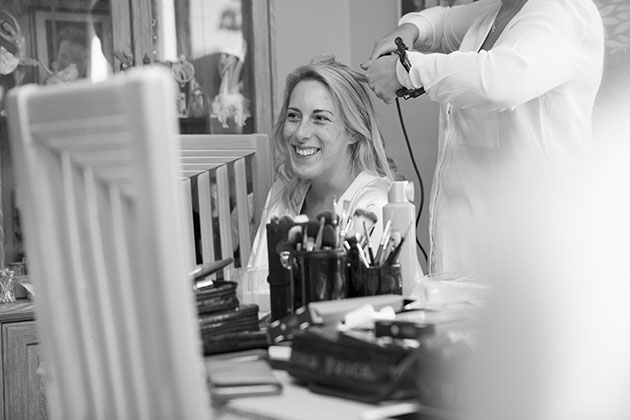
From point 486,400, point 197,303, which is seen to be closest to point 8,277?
point 197,303

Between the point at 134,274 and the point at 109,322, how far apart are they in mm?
84

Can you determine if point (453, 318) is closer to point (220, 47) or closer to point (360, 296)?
point (360, 296)

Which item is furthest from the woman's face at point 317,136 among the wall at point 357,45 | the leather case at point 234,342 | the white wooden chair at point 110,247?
the white wooden chair at point 110,247

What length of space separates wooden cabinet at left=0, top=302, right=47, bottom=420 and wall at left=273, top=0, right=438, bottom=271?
117 centimetres

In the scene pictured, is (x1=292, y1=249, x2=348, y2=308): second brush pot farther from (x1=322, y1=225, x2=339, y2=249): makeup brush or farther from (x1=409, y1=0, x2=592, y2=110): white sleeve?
(x1=409, y1=0, x2=592, y2=110): white sleeve

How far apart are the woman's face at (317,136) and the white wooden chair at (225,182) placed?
0.19m

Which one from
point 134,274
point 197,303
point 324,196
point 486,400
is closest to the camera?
point 486,400

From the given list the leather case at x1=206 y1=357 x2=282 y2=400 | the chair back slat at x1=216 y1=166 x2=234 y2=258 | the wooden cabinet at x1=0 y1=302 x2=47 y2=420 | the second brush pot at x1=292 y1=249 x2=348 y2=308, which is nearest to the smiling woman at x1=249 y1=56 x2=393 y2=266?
the chair back slat at x1=216 y1=166 x2=234 y2=258

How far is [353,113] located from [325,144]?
0.11 m

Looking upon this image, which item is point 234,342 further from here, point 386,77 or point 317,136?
point 317,136

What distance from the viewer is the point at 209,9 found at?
10.0 ft

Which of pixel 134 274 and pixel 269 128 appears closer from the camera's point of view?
pixel 134 274

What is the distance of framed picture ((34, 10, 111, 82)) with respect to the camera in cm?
279

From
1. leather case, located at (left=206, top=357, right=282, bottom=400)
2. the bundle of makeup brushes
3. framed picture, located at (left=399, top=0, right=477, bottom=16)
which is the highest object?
framed picture, located at (left=399, top=0, right=477, bottom=16)
